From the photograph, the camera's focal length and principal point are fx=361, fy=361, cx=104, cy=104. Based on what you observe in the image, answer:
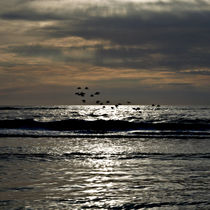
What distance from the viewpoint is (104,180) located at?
1319 centimetres

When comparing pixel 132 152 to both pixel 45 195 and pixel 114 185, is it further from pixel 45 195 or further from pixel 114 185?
pixel 45 195

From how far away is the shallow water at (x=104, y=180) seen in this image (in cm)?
1032

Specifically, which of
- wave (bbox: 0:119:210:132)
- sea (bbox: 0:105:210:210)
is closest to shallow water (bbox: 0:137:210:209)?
sea (bbox: 0:105:210:210)

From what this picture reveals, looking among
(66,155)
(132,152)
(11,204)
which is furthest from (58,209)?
(132,152)

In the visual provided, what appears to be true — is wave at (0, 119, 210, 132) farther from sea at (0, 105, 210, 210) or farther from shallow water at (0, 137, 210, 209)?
shallow water at (0, 137, 210, 209)

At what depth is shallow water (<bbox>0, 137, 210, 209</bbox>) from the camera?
10320mm

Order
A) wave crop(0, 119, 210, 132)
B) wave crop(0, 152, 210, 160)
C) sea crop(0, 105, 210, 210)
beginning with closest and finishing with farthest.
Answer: sea crop(0, 105, 210, 210) < wave crop(0, 152, 210, 160) < wave crop(0, 119, 210, 132)

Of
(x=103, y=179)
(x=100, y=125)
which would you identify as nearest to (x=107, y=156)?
(x=103, y=179)

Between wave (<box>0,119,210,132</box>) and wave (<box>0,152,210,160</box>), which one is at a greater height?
wave (<box>0,152,210,160</box>)

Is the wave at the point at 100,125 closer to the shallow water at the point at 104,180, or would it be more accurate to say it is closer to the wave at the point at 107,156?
the wave at the point at 107,156

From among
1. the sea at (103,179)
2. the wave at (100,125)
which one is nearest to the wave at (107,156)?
the sea at (103,179)

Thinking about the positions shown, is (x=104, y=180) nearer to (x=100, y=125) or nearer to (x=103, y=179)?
(x=103, y=179)

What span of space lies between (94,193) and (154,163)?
5932 millimetres

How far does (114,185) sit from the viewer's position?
1235 centimetres
